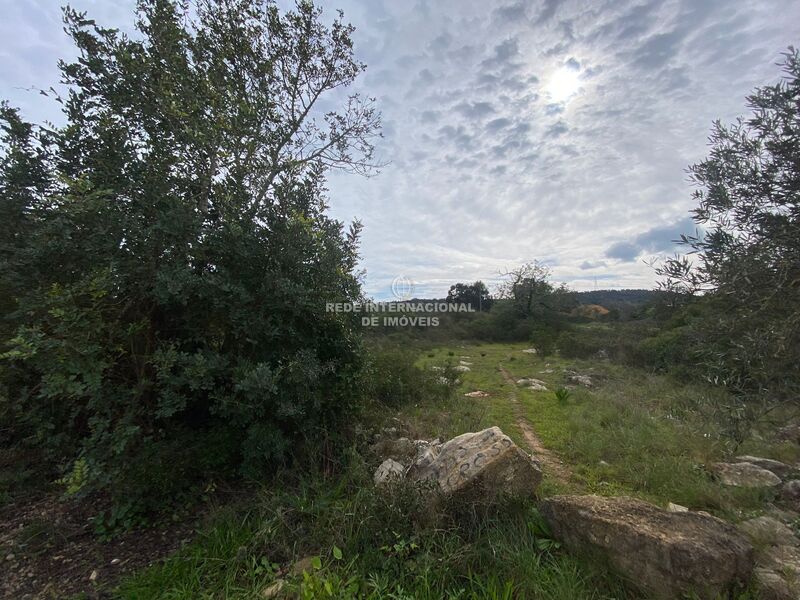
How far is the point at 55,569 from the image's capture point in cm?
273

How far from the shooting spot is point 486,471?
297 cm

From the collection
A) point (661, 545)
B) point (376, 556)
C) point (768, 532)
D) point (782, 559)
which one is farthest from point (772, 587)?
point (376, 556)

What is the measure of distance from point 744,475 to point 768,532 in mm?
1279

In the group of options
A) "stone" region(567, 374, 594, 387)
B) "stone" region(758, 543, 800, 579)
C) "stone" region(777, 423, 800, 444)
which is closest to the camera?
"stone" region(758, 543, 800, 579)

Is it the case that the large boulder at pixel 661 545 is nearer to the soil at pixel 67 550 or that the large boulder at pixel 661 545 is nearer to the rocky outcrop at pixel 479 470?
the rocky outcrop at pixel 479 470

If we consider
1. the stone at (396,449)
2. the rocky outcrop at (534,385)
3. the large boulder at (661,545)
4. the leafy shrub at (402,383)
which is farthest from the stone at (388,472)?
the rocky outcrop at (534,385)

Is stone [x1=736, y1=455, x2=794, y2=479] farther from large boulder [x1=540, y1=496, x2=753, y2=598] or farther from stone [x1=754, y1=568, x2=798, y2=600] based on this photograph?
large boulder [x1=540, y1=496, x2=753, y2=598]

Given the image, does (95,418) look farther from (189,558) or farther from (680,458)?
(680,458)

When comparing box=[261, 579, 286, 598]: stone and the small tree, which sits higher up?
the small tree

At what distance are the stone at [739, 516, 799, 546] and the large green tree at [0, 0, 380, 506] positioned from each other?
12.4ft

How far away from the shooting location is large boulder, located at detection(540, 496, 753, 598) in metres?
2.08

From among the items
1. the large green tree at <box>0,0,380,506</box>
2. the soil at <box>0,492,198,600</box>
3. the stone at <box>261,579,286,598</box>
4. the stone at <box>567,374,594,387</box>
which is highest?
the large green tree at <box>0,0,380,506</box>

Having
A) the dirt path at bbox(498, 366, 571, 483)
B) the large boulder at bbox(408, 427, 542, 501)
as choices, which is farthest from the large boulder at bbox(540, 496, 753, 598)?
the dirt path at bbox(498, 366, 571, 483)

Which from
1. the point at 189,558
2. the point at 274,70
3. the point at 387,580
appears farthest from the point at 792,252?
the point at 274,70
